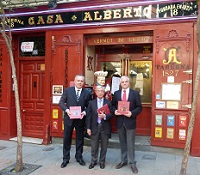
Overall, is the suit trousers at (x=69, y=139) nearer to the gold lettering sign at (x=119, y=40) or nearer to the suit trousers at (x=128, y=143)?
the suit trousers at (x=128, y=143)

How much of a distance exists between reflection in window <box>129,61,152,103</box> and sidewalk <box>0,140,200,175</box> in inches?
70.0

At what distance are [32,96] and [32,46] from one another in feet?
5.15

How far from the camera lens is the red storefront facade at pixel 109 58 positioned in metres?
5.95

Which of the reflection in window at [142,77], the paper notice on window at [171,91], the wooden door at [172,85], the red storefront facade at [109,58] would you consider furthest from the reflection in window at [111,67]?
the paper notice on window at [171,91]

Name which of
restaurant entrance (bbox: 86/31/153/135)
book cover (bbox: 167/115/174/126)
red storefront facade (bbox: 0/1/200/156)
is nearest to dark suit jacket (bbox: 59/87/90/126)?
red storefront facade (bbox: 0/1/200/156)

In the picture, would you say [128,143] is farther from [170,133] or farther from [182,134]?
[182,134]

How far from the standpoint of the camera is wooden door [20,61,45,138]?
7.55m

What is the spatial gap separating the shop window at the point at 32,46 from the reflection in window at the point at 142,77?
2820mm

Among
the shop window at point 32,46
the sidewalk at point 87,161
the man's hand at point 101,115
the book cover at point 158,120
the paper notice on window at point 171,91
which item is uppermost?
the shop window at point 32,46

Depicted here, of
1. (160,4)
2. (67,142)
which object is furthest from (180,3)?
(67,142)

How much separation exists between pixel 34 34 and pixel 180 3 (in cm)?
433

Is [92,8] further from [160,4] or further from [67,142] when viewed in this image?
[67,142]

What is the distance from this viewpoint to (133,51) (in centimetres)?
730

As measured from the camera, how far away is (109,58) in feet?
24.7
